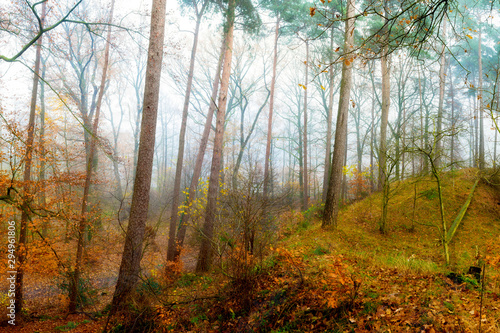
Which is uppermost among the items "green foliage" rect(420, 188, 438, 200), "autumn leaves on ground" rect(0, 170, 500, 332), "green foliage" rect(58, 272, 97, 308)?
"green foliage" rect(420, 188, 438, 200)

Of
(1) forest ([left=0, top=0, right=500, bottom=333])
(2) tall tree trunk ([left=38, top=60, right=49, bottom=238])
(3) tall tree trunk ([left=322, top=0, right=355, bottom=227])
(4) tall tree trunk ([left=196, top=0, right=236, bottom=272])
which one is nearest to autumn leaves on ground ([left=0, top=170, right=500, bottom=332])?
(1) forest ([left=0, top=0, right=500, bottom=333])

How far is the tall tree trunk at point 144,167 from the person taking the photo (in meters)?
4.97

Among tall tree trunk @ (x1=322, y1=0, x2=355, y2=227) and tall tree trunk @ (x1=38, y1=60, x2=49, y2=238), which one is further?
tall tree trunk @ (x1=38, y1=60, x2=49, y2=238)

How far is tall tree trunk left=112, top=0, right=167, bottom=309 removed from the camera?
497 cm

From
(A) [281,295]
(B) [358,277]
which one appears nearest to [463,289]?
(B) [358,277]

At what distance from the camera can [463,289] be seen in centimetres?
340

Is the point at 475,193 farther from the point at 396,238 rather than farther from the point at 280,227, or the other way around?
the point at 280,227

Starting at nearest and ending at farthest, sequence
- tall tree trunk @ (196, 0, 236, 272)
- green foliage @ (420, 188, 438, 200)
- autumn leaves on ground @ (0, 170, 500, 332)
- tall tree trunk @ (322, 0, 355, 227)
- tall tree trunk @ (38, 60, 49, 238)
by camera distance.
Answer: autumn leaves on ground @ (0, 170, 500, 332)
tall tree trunk @ (322, 0, 355, 227)
tall tree trunk @ (38, 60, 49, 238)
tall tree trunk @ (196, 0, 236, 272)
green foliage @ (420, 188, 438, 200)

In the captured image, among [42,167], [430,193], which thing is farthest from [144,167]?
[430,193]

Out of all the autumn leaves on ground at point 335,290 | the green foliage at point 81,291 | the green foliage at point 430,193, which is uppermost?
the green foliage at point 430,193

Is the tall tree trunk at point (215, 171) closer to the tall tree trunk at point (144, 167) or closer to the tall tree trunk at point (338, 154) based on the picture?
the tall tree trunk at point (144, 167)

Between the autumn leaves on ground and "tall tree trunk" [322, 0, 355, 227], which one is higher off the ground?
"tall tree trunk" [322, 0, 355, 227]

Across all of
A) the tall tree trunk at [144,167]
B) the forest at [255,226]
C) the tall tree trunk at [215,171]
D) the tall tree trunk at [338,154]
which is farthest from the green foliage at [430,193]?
the tall tree trunk at [144,167]

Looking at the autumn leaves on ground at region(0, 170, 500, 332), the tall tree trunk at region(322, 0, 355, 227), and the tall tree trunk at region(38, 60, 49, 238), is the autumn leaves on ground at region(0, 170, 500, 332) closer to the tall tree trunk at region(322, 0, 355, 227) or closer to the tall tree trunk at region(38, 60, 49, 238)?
the tall tree trunk at region(322, 0, 355, 227)
